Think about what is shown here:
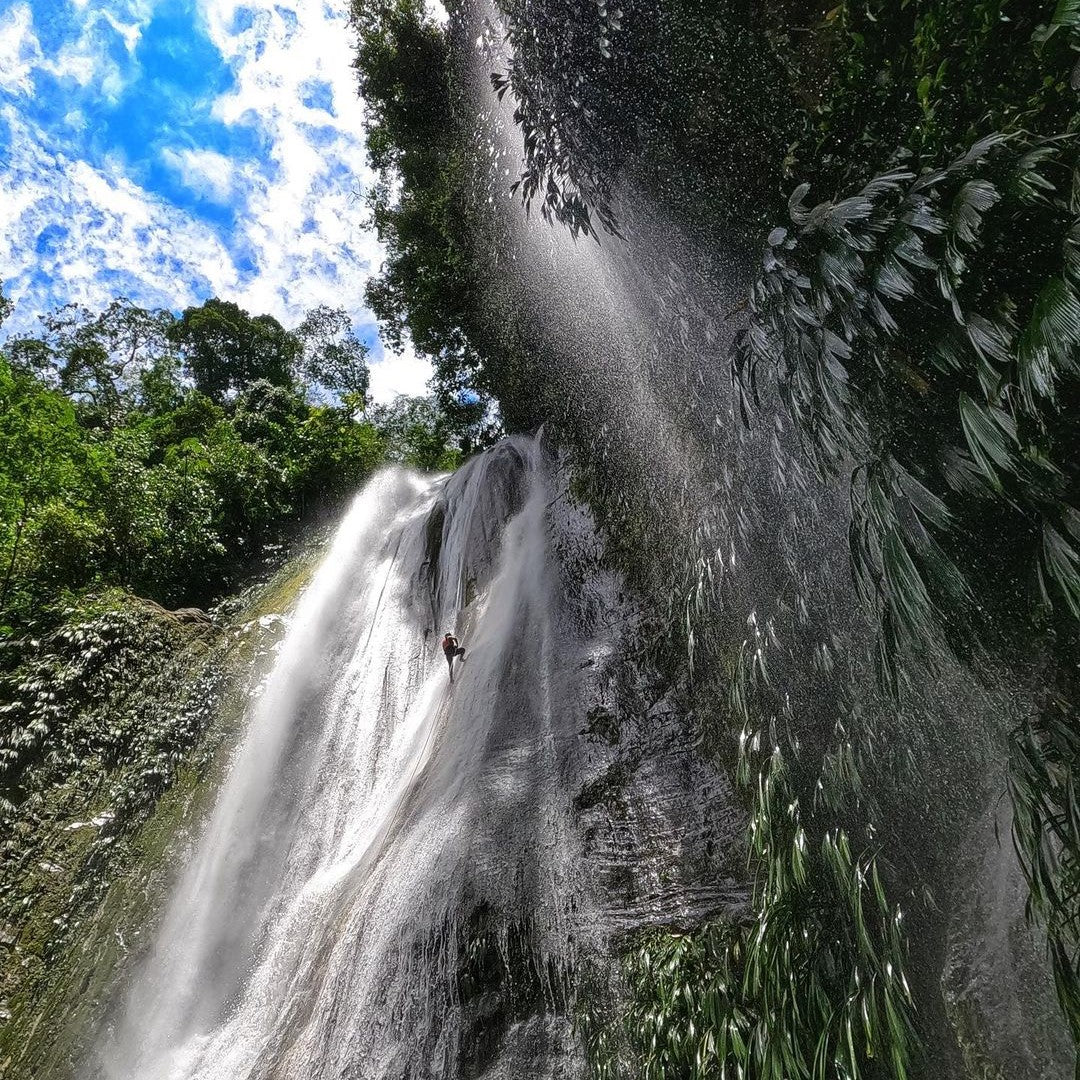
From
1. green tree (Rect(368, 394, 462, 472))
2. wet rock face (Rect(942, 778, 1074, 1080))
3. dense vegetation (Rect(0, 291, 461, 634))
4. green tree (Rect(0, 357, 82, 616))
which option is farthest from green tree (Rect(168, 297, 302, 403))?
wet rock face (Rect(942, 778, 1074, 1080))

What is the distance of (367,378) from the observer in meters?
26.7

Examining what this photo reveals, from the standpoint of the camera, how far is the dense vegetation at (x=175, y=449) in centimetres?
1066

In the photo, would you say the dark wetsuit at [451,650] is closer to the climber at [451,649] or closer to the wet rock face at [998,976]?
the climber at [451,649]

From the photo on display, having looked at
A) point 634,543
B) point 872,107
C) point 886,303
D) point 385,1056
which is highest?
point 872,107

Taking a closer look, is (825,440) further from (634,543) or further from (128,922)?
(128,922)

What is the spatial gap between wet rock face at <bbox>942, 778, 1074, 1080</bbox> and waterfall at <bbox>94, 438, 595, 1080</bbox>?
2487 mm

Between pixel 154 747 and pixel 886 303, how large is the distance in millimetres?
9876

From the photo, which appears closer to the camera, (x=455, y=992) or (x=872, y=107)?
(x=872, y=107)

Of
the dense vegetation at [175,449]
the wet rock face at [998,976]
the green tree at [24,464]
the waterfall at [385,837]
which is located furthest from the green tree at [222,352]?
the wet rock face at [998,976]

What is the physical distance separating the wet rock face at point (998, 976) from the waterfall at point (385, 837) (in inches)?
97.9

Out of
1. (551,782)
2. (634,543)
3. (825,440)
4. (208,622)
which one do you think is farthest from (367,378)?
(825,440)

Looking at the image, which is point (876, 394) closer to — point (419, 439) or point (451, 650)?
point (451, 650)

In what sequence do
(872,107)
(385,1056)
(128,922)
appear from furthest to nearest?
(128,922)
(385,1056)
(872,107)

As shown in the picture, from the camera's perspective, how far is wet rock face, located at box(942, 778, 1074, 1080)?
2957 mm
